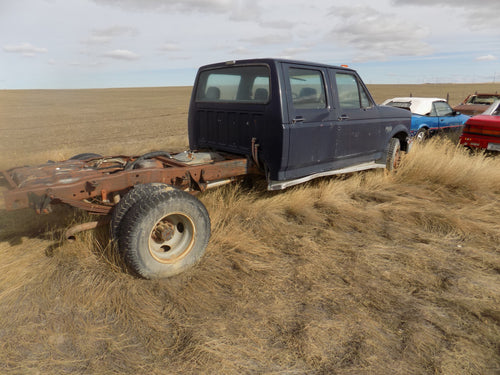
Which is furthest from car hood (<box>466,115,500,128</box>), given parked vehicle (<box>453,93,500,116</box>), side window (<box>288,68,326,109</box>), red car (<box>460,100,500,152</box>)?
parked vehicle (<box>453,93,500,116</box>)

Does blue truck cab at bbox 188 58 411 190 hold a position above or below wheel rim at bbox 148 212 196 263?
above

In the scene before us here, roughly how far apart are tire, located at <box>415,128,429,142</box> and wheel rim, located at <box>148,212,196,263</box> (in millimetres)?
7721

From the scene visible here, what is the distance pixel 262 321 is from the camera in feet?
8.68

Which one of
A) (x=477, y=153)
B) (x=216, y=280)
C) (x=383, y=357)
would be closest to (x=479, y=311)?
(x=383, y=357)

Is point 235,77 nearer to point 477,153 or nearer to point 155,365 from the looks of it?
point 155,365

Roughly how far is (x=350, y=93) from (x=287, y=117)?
1.65m

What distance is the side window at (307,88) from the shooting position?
4504 millimetres

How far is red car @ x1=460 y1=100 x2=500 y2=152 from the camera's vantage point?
7.14 metres

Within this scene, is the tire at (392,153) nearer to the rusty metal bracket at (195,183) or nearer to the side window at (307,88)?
the side window at (307,88)

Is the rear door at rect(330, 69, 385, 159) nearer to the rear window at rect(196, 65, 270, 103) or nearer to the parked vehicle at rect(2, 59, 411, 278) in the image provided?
the parked vehicle at rect(2, 59, 411, 278)

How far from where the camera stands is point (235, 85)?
4.99m

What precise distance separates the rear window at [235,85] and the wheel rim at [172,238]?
191 cm

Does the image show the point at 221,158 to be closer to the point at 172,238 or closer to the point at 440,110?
the point at 172,238

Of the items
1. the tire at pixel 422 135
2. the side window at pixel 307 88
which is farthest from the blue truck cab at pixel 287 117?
the tire at pixel 422 135
